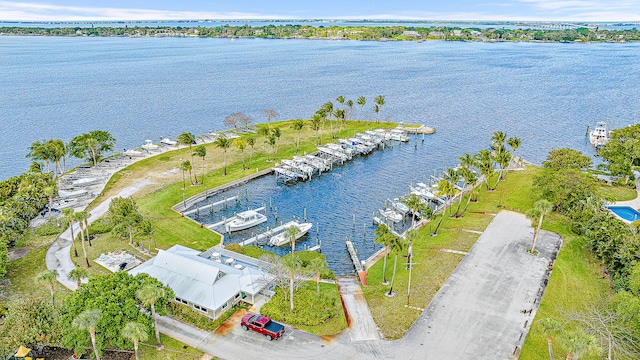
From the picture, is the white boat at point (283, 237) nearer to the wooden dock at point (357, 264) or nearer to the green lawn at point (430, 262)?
the wooden dock at point (357, 264)

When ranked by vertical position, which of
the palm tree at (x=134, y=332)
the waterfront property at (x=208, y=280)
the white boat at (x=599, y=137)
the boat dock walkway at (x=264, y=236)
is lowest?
the boat dock walkway at (x=264, y=236)

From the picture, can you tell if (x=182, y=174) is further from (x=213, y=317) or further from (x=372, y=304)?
(x=372, y=304)

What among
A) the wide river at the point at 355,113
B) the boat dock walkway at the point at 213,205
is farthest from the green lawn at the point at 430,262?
the boat dock walkway at the point at 213,205

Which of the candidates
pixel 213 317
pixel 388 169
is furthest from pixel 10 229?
pixel 388 169

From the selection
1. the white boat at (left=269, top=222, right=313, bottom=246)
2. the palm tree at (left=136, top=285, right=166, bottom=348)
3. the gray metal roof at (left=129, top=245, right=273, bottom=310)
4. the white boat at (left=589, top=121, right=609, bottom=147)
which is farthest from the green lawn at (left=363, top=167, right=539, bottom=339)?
the white boat at (left=589, top=121, right=609, bottom=147)

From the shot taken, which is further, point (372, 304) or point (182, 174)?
point (182, 174)

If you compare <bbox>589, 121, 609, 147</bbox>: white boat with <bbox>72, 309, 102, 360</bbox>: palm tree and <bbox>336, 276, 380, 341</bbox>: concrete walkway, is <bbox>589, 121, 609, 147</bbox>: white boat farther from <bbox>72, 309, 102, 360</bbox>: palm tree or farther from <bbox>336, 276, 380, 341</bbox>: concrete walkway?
<bbox>72, 309, 102, 360</bbox>: palm tree
